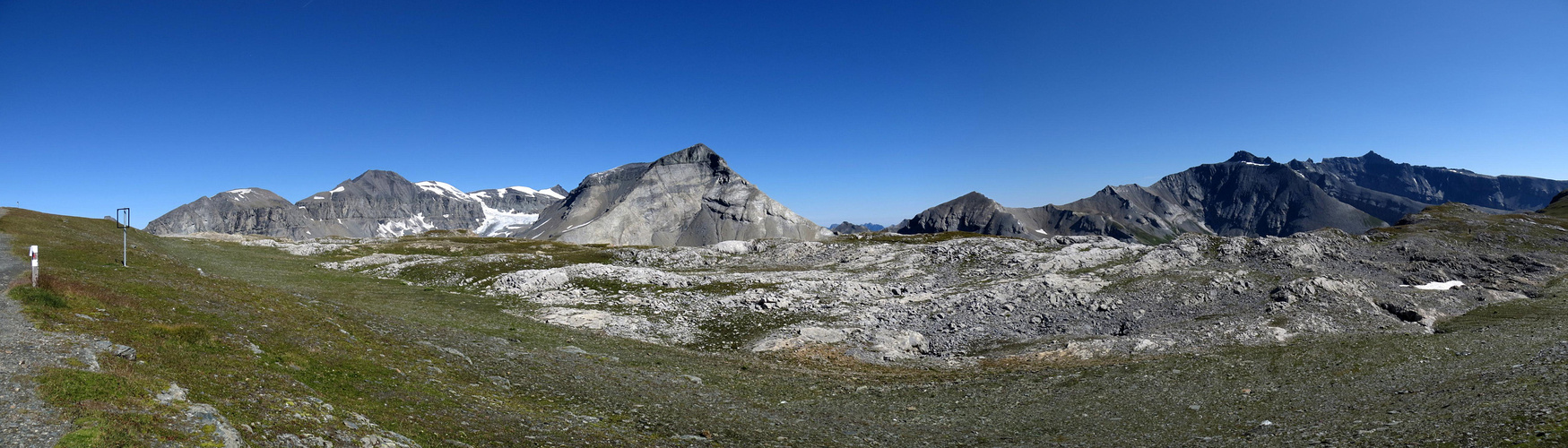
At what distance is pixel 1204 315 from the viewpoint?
3838cm

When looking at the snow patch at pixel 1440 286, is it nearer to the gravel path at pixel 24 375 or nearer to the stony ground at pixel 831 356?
the stony ground at pixel 831 356

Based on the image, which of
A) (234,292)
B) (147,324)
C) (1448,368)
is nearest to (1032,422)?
(1448,368)

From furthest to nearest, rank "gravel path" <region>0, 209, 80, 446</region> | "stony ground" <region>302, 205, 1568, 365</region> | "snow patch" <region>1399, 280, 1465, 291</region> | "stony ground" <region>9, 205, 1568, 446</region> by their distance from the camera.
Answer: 1. "snow patch" <region>1399, 280, 1465, 291</region>
2. "stony ground" <region>302, 205, 1568, 365</region>
3. "stony ground" <region>9, 205, 1568, 446</region>
4. "gravel path" <region>0, 209, 80, 446</region>

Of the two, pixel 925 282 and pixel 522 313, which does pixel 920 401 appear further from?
pixel 925 282

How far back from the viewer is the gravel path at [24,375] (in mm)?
9359

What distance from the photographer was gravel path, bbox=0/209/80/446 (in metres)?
9.36

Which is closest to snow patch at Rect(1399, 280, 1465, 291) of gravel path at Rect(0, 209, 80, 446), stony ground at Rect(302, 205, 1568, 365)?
stony ground at Rect(302, 205, 1568, 365)

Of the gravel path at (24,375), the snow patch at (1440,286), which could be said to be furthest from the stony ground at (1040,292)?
the gravel path at (24,375)

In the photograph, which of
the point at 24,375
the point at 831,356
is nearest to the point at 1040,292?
the point at 831,356

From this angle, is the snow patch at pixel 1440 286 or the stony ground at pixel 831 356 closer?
the stony ground at pixel 831 356

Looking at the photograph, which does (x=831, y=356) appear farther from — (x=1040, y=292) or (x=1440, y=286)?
(x=1440, y=286)

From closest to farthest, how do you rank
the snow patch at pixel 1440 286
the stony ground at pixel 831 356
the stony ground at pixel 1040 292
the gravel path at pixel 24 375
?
1. the gravel path at pixel 24 375
2. the stony ground at pixel 831 356
3. the stony ground at pixel 1040 292
4. the snow patch at pixel 1440 286

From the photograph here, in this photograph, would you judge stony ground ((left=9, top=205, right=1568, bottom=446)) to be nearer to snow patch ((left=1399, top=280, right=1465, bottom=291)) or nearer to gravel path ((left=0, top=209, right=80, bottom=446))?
gravel path ((left=0, top=209, right=80, bottom=446))

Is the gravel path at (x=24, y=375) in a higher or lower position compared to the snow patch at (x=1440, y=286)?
higher
